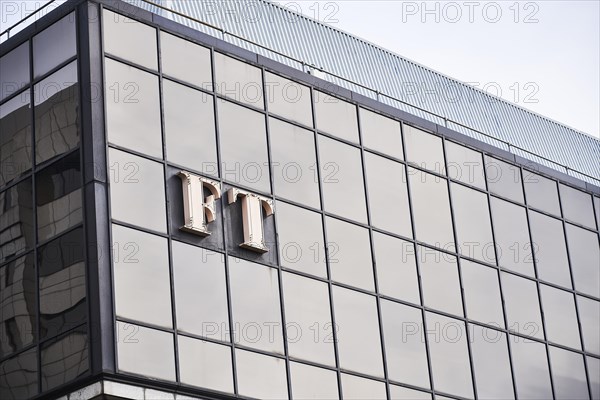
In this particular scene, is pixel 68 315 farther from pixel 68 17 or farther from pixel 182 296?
pixel 68 17

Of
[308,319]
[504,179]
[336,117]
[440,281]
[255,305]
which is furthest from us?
[504,179]

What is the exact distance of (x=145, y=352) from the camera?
2962 cm

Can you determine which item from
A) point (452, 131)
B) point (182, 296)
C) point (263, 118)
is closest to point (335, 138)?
point (263, 118)

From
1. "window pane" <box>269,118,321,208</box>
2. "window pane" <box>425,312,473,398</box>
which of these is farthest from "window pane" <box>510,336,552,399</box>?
"window pane" <box>269,118,321,208</box>

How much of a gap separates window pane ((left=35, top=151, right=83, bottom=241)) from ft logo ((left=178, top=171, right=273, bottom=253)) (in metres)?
2.38

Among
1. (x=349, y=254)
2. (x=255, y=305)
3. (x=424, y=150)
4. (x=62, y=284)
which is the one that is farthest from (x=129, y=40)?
(x=424, y=150)

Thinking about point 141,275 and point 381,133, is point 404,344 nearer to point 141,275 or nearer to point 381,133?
point 381,133

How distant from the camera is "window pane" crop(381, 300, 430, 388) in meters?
35.0

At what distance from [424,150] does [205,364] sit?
424 inches

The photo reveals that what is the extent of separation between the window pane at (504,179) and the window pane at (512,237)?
326mm

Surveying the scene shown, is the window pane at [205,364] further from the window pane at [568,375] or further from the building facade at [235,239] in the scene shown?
the window pane at [568,375]

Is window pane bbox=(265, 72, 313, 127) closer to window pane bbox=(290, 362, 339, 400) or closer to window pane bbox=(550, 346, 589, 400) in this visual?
window pane bbox=(290, 362, 339, 400)

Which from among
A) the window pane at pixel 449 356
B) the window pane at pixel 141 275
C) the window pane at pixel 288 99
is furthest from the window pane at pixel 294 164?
the window pane at pixel 449 356

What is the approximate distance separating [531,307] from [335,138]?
7.76 metres
